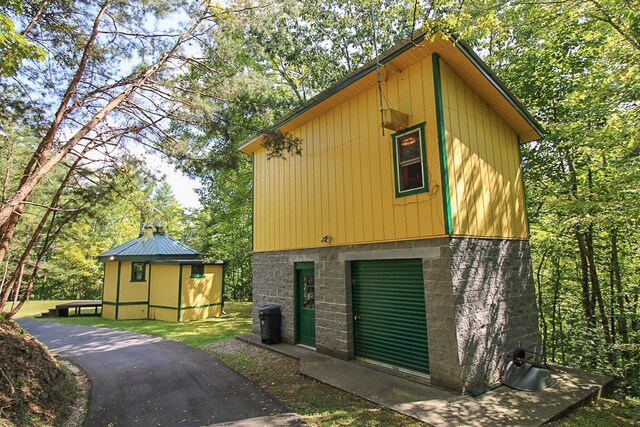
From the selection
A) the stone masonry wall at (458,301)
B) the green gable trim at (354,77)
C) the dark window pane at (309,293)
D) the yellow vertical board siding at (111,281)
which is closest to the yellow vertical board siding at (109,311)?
the yellow vertical board siding at (111,281)

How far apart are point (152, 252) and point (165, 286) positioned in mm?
1857

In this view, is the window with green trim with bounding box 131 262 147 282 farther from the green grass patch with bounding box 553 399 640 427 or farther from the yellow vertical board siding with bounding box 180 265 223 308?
the green grass patch with bounding box 553 399 640 427

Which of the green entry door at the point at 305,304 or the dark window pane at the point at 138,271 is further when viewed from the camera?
the dark window pane at the point at 138,271

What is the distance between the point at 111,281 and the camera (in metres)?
16.1

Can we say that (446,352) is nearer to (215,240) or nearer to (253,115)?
(253,115)

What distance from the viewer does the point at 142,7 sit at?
660 centimetres

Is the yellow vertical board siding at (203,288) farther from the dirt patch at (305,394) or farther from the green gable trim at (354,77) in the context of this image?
the green gable trim at (354,77)

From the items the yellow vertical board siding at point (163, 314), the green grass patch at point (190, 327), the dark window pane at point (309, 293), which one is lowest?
the green grass patch at point (190, 327)

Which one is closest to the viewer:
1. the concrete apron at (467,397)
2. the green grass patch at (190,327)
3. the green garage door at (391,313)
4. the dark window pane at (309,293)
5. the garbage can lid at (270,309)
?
the concrete apron at (467,397)

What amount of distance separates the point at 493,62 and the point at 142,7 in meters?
10.7

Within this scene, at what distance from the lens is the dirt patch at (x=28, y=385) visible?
419 cm

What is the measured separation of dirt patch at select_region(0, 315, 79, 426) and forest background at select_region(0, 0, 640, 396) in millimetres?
1291

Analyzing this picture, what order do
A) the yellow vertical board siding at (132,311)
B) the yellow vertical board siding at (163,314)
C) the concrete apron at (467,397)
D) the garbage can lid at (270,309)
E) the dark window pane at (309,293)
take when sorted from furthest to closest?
the yellow vertical board siding at (132,311) → the yellow vertical board siding at (163,314) → the garbage can lid at (270,309) → the dark window pane at (309,293) → the concrete apron at (467,397)

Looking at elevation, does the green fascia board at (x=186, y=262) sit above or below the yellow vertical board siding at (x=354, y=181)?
below
